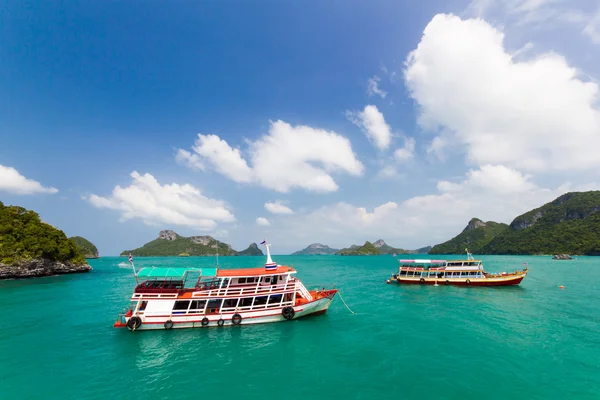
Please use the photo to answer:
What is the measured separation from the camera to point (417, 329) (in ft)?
92.7

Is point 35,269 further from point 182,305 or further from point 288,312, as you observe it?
point 288,312

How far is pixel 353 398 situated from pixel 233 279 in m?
18.2

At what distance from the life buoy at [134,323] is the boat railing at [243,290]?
580cm

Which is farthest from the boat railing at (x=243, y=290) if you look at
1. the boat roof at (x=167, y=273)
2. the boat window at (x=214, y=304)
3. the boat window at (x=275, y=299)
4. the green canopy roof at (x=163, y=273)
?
the green canopy roof at (x=163, y=273)

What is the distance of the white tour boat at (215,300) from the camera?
91.0 ft

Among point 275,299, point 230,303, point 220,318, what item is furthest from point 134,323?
point 275,299

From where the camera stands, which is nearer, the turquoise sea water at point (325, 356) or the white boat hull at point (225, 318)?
the turquoise sea water at point (325, 356)

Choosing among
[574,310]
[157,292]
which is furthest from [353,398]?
[574,310]

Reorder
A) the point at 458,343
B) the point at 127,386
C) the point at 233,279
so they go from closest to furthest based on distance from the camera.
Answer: the point at 127,386 < the point at 458,343 < the point at 233,279

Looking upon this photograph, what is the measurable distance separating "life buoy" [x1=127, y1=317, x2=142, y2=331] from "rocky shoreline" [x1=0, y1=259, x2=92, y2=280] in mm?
72483

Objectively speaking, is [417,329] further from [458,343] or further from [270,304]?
[270,304]

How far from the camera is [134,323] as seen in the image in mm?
27016

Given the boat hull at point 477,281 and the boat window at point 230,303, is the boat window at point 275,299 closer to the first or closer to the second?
the boat window at point 230,303

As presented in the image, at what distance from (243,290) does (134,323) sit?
1139 cm
